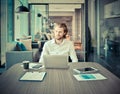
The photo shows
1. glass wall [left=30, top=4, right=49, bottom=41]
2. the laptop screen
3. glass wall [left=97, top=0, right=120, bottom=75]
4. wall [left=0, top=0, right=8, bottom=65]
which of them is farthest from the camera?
glass wall [left=30, top=4, right=49, bottom=41]

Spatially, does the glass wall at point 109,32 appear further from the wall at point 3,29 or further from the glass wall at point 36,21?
the glass wall at point 36,21

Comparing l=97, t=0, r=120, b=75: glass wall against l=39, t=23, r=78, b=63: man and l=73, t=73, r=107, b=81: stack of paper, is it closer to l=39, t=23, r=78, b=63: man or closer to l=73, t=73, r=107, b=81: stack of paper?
l=39, t=23, r=78, b=63: man

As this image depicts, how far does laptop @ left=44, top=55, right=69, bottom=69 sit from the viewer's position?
7.17ft

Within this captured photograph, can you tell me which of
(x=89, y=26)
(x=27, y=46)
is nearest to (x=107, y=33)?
(x=89, y=26)

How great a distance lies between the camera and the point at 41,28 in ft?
31.3

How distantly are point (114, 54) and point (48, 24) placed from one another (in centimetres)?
479

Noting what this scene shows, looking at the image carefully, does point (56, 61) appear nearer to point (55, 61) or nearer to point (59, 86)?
point (55, 61)

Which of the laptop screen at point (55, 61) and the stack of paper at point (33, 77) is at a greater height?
the laptop screen at point (55, 61)

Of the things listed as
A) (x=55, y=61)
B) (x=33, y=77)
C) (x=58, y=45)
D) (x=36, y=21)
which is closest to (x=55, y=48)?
(x=58, y=45)

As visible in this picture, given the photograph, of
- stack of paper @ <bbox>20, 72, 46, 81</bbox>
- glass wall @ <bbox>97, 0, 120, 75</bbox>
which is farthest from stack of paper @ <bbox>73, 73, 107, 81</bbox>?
glass wall @ <bbox>97, 0, 120, 75</bbox>

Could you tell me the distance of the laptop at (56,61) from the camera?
218cm

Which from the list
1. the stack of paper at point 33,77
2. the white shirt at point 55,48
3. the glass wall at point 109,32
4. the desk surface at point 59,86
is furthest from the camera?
the glass wall at point 109,32

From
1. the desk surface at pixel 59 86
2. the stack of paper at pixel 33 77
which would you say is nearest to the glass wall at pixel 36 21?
the stack of paper at pixel 33 77

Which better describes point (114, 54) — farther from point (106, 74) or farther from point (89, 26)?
point (106, 74)
